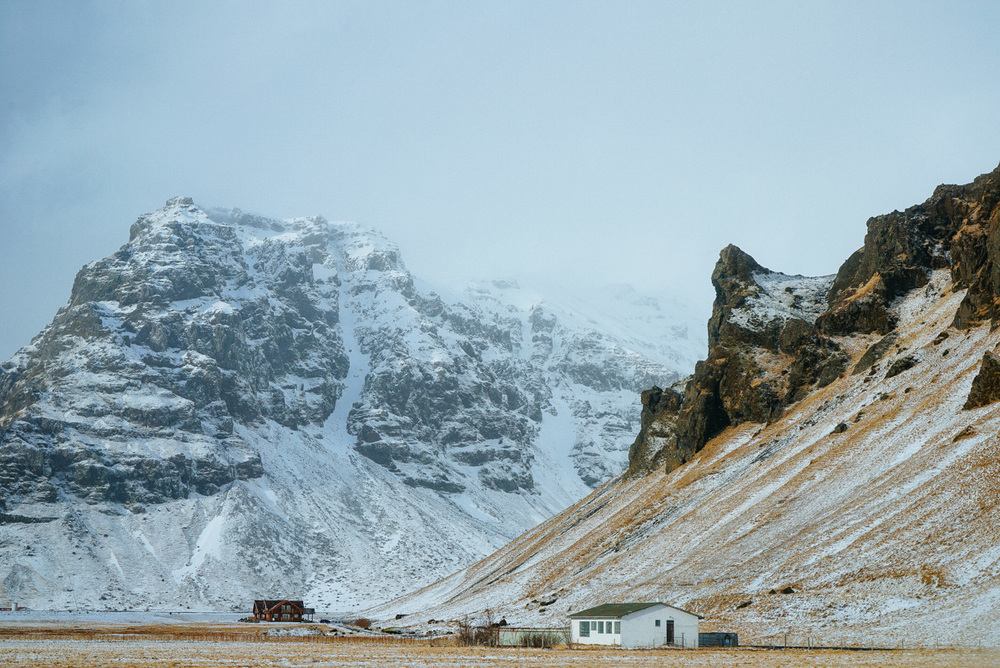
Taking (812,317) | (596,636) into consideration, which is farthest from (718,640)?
(812,317)

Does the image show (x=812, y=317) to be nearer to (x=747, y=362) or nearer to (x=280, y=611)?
(x=747, y=362)

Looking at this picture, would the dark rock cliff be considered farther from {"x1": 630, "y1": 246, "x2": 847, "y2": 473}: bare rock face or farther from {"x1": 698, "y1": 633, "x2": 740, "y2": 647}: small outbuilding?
{"x1": 698, "y1": 633, "x2": 740, "y2": 647}: small outbuilding

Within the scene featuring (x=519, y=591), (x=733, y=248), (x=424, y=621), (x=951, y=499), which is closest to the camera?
(x=951, y=499)

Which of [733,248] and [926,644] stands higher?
[733,248]

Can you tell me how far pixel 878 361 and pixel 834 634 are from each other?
62562mm

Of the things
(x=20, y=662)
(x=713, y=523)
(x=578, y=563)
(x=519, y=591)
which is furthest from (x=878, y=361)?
(x=20, y=662)

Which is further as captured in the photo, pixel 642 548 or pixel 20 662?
pixel 642 548

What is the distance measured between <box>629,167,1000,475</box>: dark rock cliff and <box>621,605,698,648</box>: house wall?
63340 millimetres

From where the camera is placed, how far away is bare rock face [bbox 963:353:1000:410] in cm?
8525

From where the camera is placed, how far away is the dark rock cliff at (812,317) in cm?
12625

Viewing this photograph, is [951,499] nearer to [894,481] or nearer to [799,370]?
[894,481]

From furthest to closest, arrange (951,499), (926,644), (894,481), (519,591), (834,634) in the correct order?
(519,591), (894,481), (951,499), (834,634), (926,644)

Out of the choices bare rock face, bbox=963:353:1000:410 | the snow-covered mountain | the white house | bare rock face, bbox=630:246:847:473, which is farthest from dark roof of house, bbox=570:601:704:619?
bare rock face, bbox=630:246:847:473

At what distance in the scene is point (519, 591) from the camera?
379 feet
